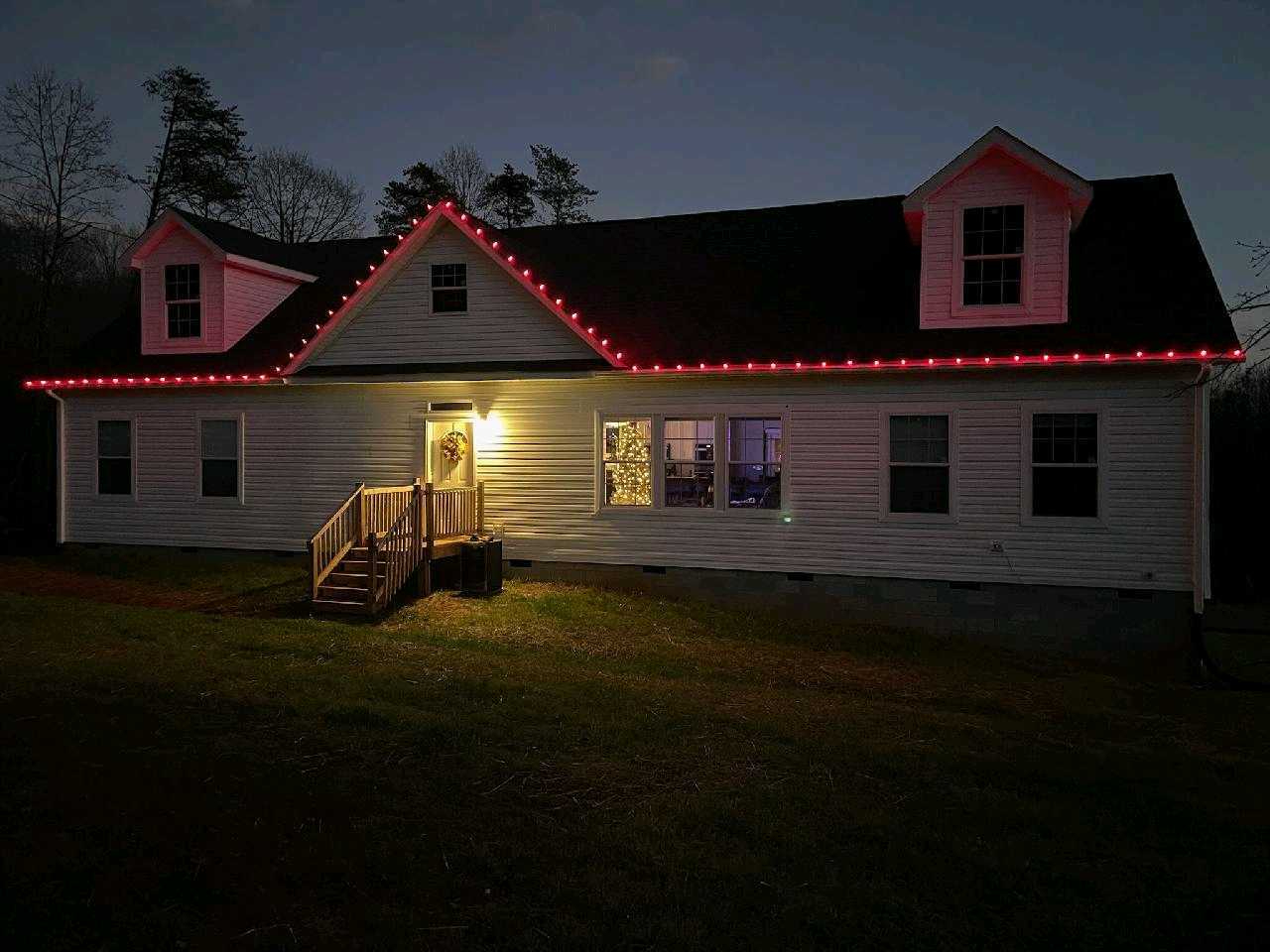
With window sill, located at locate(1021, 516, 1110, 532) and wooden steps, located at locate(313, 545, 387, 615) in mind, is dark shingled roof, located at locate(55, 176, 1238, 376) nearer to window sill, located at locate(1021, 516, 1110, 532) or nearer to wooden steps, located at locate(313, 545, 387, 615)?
window sill, located at locate(1021, 516, 1110, 532)

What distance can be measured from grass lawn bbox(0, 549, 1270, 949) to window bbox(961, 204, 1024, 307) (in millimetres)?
5627

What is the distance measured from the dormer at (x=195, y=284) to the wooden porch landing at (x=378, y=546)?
6.26 m

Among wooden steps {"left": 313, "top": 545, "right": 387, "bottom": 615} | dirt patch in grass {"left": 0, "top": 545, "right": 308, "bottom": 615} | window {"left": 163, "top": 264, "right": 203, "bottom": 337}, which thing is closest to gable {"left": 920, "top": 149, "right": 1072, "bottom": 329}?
wooden steps {"left": 313, "top": 545, "right": 387, "bottom": 615}

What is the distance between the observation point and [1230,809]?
7.01m

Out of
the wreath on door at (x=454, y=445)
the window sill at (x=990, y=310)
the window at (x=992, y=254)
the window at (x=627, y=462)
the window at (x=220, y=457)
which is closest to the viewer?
the window sill at (x=990, y=310)

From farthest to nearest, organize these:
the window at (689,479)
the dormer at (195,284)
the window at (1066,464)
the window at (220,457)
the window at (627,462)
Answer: the dormer at (195,284)
the window at (220,457)
the window at (627,462)
the window at (689,479)
the window at (1066,464)

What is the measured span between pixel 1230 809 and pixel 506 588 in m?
10.4

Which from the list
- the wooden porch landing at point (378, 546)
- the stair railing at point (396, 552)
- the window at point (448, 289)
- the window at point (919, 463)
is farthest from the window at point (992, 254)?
the stair railing at point (396, 552)

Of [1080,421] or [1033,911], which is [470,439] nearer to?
[1080,421]

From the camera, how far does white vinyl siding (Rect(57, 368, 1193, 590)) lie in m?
13.4

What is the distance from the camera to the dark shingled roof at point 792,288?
13.8 m

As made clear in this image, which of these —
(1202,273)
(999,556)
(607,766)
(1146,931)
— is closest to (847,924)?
(1146,931)

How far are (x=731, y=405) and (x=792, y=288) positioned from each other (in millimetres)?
2579

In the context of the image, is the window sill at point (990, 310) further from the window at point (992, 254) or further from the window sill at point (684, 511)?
the window sill at point (684, 511)
